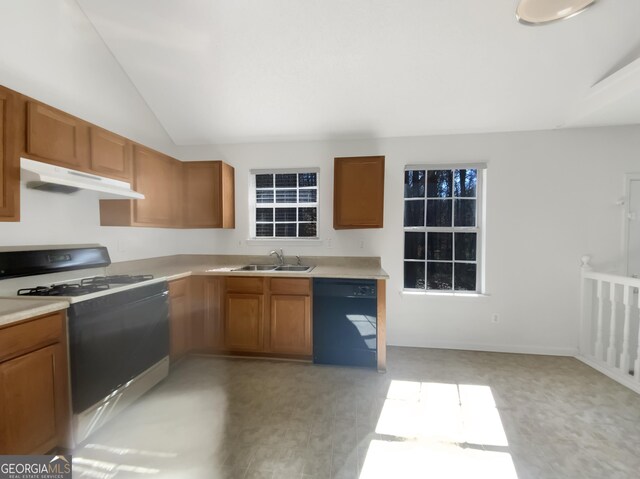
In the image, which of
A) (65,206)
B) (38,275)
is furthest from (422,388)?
(65,206)

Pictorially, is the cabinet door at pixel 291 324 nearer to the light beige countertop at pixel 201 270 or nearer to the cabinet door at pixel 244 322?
the cabinet door at pixel 244 322

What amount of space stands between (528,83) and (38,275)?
4.42 meters

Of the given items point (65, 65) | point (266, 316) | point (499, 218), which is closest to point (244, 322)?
point (266, 316)

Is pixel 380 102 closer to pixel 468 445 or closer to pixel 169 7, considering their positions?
pixel 169 7

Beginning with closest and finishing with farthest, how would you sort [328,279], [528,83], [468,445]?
[468,445]
[528,83]
[328,279]

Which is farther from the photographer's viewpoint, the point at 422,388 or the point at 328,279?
the point at 328,279

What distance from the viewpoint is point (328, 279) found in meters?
2.51

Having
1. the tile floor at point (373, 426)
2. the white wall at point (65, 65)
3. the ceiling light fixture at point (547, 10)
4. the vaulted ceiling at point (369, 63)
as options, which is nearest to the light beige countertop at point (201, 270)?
the tile floor at point (373, 426)

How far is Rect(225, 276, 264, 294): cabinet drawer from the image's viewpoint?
2633 mm

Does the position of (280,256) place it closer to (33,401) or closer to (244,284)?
(244,284)

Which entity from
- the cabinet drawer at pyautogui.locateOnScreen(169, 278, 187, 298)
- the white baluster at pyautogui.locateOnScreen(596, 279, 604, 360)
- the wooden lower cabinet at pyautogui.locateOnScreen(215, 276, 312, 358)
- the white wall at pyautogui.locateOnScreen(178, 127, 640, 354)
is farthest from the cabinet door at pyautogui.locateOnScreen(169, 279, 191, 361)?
the white baluster at pyautogui.locateOnScreen(596, 279, 604, 360)

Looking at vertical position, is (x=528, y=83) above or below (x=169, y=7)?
below

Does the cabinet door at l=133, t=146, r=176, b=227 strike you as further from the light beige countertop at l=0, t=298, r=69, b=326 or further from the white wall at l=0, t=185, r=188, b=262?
the light beige countertop at l=0, t=298, r=69, b=326

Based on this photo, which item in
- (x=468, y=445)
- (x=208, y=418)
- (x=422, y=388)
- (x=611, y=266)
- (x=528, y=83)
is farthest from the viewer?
(x=611, y=266)
